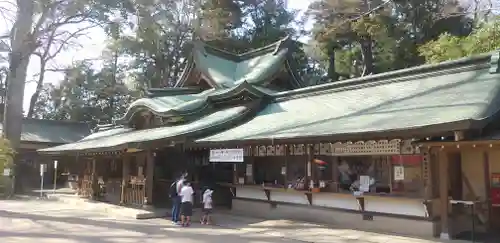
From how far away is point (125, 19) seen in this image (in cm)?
2466

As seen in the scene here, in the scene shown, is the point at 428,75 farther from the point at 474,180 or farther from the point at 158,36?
the point at 158,36

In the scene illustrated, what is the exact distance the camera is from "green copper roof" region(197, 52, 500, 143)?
977 cm

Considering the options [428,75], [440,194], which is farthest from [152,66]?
[440,194]

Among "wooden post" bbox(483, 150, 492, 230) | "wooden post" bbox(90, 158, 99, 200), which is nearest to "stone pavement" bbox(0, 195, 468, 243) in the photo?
"wooden post" bbox(483, 150, 492, 230)

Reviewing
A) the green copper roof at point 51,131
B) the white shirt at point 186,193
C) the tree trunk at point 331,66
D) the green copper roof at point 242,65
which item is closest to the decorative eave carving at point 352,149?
the white shirt at point 186,193

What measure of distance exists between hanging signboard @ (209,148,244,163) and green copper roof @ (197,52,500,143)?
0.47 metres

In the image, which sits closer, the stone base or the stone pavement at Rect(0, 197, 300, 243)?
the stone base

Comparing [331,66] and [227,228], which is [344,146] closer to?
[227,228]

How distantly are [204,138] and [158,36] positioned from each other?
2546 centimetres

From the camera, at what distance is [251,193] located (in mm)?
15648

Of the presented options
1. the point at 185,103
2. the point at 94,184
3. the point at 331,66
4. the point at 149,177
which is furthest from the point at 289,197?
the point at 331,66

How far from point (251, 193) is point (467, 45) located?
11973 millimetres

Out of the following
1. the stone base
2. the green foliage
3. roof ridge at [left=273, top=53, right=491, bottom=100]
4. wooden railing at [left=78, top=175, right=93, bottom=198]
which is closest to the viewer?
the stone base

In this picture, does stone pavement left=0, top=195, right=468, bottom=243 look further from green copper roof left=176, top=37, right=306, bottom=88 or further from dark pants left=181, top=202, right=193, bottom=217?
green copper roof left=176, top=37, right=306, bottom=88
